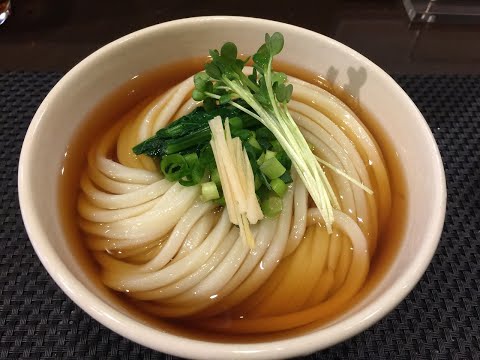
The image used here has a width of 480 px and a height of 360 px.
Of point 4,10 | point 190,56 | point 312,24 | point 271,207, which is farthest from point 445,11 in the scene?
point 4,10

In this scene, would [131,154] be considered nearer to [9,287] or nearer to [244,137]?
[244,137]

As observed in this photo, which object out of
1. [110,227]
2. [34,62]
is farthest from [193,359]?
[34,62]

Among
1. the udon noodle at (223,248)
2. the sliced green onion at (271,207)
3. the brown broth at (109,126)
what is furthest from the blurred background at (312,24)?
the sliced green onion at (271,207)

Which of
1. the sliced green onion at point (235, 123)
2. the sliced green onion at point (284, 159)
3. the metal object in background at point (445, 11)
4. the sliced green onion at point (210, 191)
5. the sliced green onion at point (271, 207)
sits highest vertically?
the sliced green onion at point (235, 123)

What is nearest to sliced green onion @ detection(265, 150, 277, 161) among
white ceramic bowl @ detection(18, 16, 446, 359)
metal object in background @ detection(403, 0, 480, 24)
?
white ceramic bowl @ detection(18, 16, 446, 359)

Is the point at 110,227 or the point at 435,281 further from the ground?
the point at 110,227

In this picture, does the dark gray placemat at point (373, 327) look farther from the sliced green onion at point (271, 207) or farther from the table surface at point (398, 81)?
the sliced green onion at point (271, 207)

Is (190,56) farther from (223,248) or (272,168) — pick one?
(223,248)
